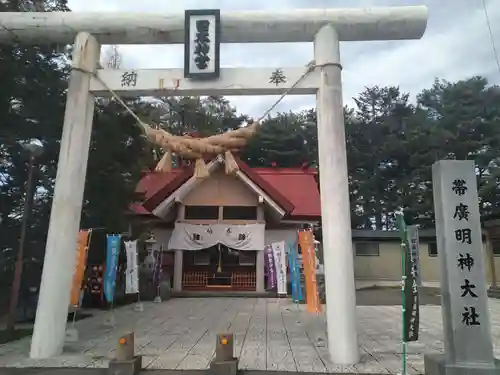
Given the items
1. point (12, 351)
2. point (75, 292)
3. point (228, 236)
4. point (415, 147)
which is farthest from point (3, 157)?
point (415, 147)

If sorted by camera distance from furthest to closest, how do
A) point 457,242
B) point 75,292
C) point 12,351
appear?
point 75,292
point 12,351
point 457,242

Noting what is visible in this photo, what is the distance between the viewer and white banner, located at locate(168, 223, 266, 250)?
745 inches

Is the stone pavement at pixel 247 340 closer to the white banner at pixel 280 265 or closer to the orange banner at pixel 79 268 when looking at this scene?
the orange banner at pixel 79 268

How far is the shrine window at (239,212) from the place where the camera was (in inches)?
796

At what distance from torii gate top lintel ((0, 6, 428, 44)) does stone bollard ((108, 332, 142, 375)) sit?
5325 millimetres

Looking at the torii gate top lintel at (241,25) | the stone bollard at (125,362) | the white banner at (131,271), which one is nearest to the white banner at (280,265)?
the white banner at (131,271)

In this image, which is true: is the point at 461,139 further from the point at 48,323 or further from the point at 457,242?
the point at 48,323

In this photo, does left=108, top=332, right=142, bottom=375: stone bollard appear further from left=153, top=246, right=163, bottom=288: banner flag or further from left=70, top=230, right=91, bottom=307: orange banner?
left=153, top=246, right=163, bottom=288: banner flag

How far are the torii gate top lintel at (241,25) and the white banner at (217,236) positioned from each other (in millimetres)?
12277

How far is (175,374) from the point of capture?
19.1ft

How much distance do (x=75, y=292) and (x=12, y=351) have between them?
1.82 meters

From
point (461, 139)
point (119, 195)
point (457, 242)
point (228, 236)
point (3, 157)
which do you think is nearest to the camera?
point (457, 242)

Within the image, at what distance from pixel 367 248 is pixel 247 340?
22.6 meters

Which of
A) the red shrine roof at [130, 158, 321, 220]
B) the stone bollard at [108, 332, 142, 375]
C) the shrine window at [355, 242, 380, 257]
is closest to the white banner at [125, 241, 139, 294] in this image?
the red shrine roof at [130, 158, 321, 220]
